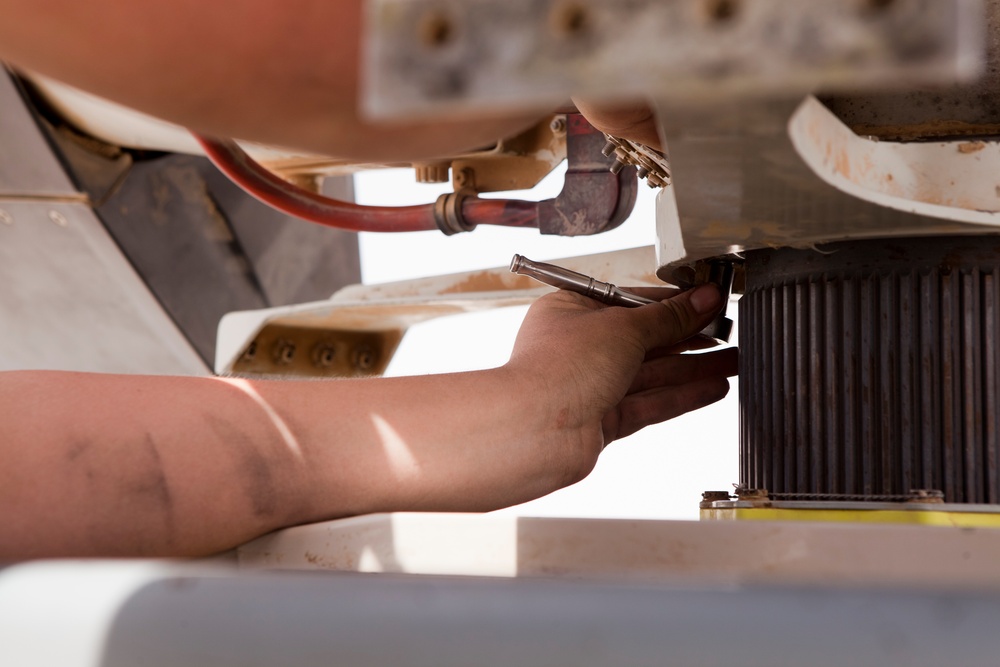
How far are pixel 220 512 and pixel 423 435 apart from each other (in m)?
0.17

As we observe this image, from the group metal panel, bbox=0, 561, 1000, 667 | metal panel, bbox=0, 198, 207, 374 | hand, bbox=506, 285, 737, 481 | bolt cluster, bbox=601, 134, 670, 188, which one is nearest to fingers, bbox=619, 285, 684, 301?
hand, bbox=506, 285, 737, 481

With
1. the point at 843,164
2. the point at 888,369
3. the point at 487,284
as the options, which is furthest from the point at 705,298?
the point at 487,284

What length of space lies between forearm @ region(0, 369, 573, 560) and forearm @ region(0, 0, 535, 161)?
1.14ft

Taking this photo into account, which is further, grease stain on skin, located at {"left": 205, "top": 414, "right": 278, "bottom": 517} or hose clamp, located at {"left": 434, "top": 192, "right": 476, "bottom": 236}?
hose clamp, located at {"left": 434, "top": 192, "right": 476, "bottom": 236}

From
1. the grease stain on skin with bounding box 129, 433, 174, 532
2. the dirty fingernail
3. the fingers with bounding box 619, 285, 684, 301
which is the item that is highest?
the fingers with bounding box 619, 285, 684, 301

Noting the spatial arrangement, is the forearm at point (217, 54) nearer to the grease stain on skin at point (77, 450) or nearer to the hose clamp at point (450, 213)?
the grease stain on skin at point (77, 450)

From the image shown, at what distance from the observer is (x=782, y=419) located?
2.65 ft

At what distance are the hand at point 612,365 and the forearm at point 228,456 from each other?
0.05 m

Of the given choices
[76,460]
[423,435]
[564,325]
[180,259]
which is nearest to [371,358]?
[180,259]

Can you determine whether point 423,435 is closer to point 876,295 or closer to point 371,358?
point 876,295

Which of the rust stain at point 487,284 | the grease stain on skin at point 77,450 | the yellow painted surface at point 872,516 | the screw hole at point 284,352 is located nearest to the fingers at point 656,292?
the yellow painted surface at point 872,516

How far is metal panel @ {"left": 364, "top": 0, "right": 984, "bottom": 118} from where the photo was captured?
0.27m

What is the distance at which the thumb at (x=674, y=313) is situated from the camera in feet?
3.16

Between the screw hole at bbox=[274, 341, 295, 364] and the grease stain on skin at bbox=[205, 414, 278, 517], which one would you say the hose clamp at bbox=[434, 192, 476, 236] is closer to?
the screw hole at bbox=[274, 341, 295, 364]
